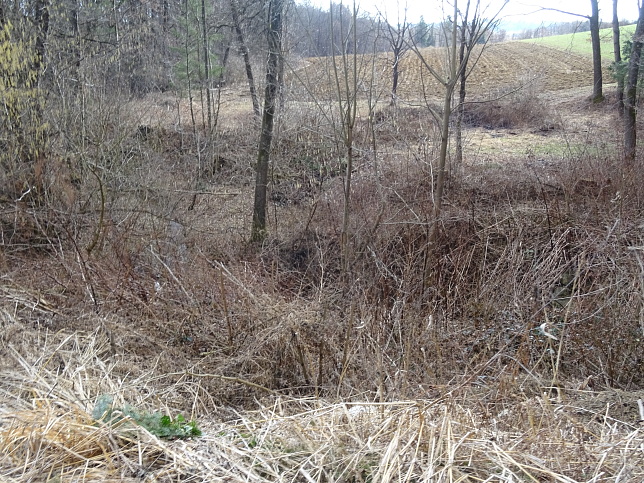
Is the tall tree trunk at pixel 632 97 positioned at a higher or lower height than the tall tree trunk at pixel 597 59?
lower

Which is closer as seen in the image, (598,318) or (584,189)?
(598,318)

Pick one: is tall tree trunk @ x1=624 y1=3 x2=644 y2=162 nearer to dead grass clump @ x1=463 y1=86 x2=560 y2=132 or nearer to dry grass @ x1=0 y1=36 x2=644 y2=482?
dry grass @ x1=0 y1=36 x2=644 y2=482

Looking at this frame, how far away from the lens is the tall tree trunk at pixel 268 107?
8.30 metres

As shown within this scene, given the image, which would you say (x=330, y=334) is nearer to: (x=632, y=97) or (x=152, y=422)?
(x=152, y=422)

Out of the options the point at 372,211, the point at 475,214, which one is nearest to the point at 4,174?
the point at 372,211

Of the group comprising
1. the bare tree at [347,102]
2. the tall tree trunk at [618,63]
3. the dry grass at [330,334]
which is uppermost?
the tall tree trunk at [618,63]

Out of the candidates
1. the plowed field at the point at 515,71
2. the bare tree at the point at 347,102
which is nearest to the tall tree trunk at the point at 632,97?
the bare tree at the point at 347,102

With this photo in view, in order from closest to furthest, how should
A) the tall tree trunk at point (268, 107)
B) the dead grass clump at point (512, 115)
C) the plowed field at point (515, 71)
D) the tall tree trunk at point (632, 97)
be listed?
the tall tree trunk at point (268, 107) < the tall tree trunk at point (632, 97) < the dead grass clump at point (512, 115) < the plowed field at point (515, 71)

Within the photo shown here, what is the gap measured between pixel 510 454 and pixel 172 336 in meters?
3.20

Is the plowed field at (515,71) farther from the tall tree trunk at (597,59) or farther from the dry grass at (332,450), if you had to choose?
the dry grass at (332,450)

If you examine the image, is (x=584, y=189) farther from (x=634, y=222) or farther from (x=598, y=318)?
(x=598, y=318)

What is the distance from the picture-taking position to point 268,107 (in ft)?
28.5

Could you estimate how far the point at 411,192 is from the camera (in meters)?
9.88

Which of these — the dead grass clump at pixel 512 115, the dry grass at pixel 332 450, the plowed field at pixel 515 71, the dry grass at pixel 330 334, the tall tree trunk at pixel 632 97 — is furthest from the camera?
the plowed field at pixel 515 71
